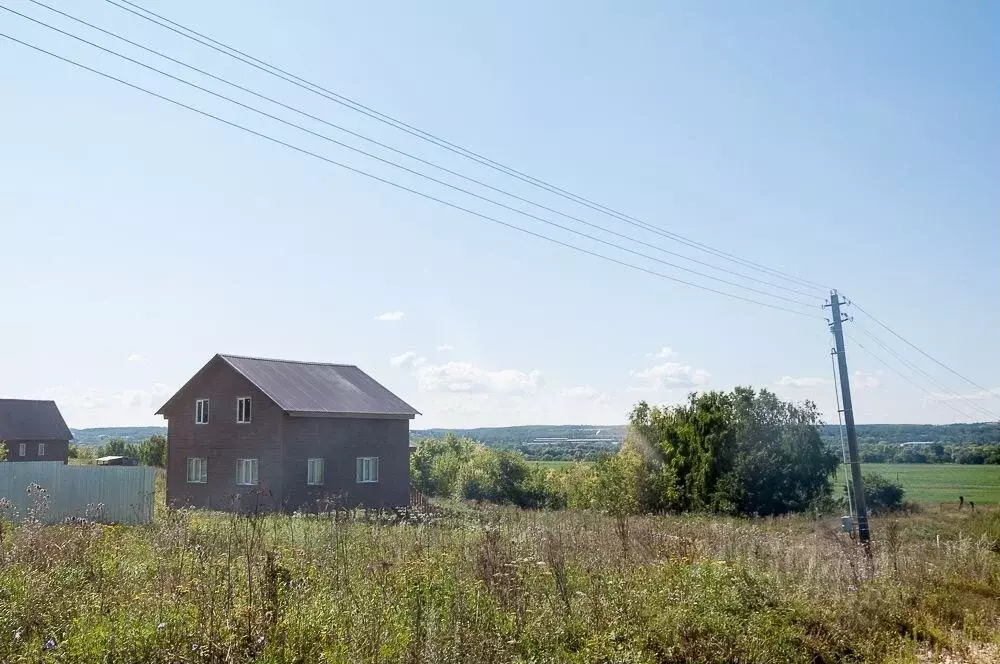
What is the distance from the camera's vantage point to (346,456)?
101ft

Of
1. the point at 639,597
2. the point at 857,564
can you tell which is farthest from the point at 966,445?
the point at 639,597

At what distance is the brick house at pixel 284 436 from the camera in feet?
95.9

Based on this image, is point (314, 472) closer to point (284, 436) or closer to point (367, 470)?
point (284, 436)

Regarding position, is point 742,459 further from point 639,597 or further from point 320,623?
point 320,623

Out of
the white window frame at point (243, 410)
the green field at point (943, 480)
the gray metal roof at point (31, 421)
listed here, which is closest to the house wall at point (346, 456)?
the white window frame at point (243, 410)

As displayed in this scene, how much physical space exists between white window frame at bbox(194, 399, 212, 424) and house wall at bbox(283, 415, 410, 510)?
5217 millimetres

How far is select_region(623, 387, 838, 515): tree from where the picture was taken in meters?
31.0

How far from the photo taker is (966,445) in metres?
54.4

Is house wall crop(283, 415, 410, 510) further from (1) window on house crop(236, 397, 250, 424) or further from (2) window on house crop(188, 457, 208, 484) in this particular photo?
(2) window on house crop(188, 457, 208, 484)

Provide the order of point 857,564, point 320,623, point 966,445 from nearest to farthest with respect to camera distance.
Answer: point 320,623 < point 857,564 < point 966,445

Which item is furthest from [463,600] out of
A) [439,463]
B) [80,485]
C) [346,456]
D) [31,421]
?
[31,421]

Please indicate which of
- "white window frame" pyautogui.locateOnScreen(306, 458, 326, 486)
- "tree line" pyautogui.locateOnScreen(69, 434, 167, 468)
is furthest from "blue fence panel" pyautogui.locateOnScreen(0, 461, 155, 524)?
"tree line" pyautogui.locateOnScreen(69, 434, 167, 468)

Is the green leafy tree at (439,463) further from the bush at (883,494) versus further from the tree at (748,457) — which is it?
the bush at (883,494)

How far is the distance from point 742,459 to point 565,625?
25730mm
